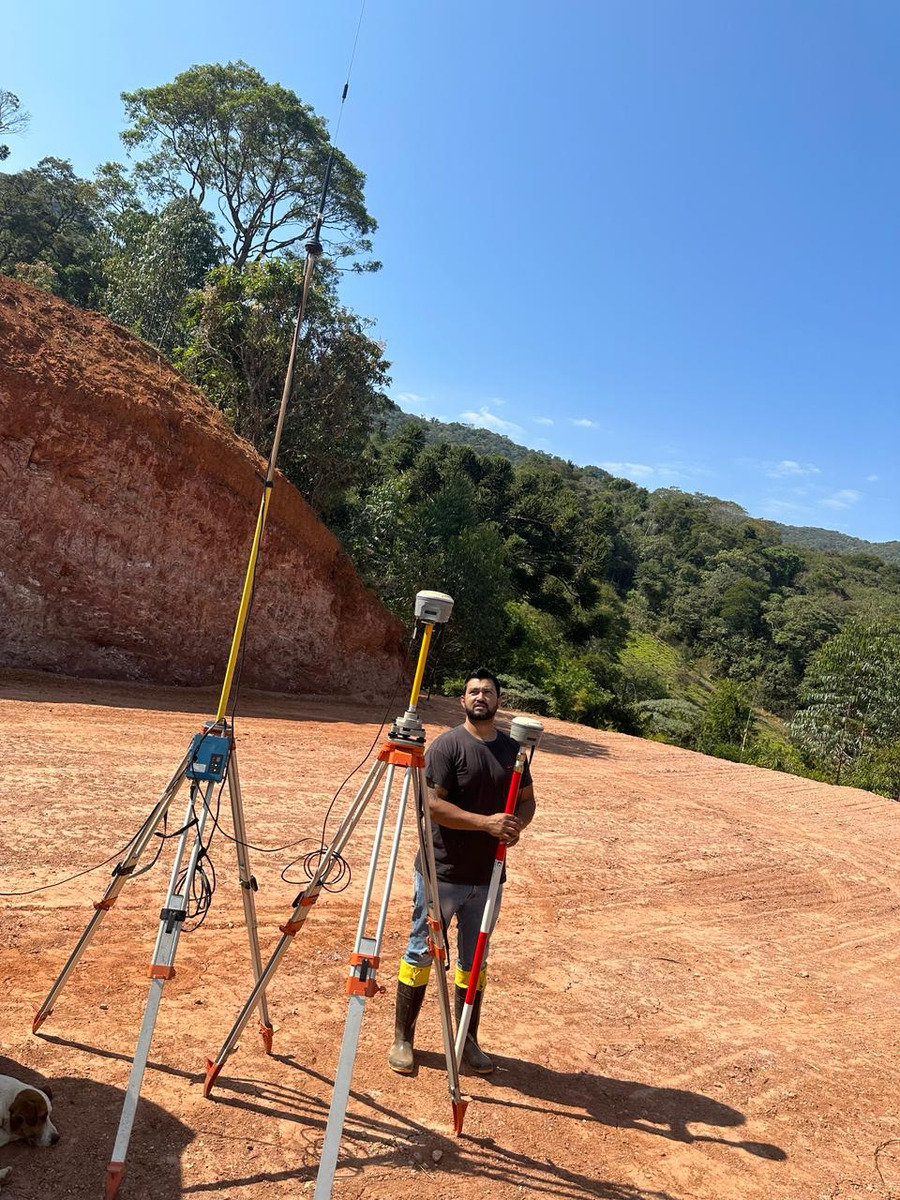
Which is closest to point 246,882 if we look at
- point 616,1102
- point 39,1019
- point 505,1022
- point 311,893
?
point 311,893

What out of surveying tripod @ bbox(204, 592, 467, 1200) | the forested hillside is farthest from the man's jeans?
the forested hillside

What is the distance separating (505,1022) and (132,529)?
10.8m

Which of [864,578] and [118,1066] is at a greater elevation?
[864,578]

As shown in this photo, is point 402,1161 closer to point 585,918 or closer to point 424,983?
point 424,983

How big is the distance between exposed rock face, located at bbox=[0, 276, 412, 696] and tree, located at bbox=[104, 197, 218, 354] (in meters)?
9.47

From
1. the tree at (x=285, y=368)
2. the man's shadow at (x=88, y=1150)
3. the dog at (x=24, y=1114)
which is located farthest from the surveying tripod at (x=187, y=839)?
the tree at (x=285, y=368)

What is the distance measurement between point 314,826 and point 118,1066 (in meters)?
3.93

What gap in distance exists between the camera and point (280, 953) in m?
2.81

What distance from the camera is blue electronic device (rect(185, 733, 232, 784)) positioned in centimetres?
282

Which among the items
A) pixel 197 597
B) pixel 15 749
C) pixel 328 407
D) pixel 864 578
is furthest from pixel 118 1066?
pixel 864 578

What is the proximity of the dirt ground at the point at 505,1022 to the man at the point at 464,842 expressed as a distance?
0.27 metres

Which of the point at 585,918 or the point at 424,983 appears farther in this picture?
the point at 585,918

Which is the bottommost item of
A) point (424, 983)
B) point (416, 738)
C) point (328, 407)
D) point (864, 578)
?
point (424, 983)

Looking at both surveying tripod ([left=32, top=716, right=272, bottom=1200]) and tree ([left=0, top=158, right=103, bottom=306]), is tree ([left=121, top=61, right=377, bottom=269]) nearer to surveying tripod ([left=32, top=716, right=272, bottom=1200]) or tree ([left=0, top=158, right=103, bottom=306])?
tree ([left=0, top=158, right=103, bottom=306])
